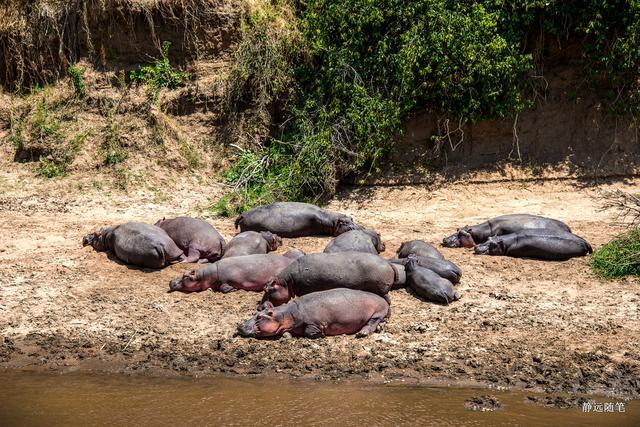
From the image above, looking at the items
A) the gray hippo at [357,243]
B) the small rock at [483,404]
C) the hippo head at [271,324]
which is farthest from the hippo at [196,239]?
the small rock at [483,404]

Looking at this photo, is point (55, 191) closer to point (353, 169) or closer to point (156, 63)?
point (156, 63)

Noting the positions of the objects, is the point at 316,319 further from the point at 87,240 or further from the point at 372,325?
the point at 87,240

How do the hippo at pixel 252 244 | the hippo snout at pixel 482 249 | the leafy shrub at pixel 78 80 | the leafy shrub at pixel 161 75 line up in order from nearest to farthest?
the hippo at pixel 252 244
the hippo snout at pixel 482 249
the leafy shrub at pixel 78 80
the leafy shrub at pixel 161 75

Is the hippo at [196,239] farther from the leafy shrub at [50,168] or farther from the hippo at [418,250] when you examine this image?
the leafy shrub at [50,168]

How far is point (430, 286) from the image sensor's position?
838 centimetres

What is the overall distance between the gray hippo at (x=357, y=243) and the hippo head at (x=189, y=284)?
1.54 meters

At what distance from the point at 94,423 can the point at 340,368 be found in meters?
2.08

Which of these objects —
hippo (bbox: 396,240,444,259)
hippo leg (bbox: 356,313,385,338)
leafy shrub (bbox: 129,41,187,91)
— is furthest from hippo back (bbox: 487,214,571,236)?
leafy shrub (bbox: 129,41,187,91)

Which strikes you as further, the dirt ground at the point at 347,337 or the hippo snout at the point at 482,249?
the hippo snout at the point at 482,249


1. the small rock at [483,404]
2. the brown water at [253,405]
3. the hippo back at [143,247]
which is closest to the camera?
the brown water at [253,405]

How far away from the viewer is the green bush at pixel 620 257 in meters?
8.92

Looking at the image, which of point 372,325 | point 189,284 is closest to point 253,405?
point 372,325

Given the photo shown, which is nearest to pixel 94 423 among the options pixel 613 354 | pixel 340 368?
pixel 340 368

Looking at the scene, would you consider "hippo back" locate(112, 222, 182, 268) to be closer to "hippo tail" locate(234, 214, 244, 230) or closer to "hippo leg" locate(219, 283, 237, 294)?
"hippo leg" locate(219, 283, 237, 294)
